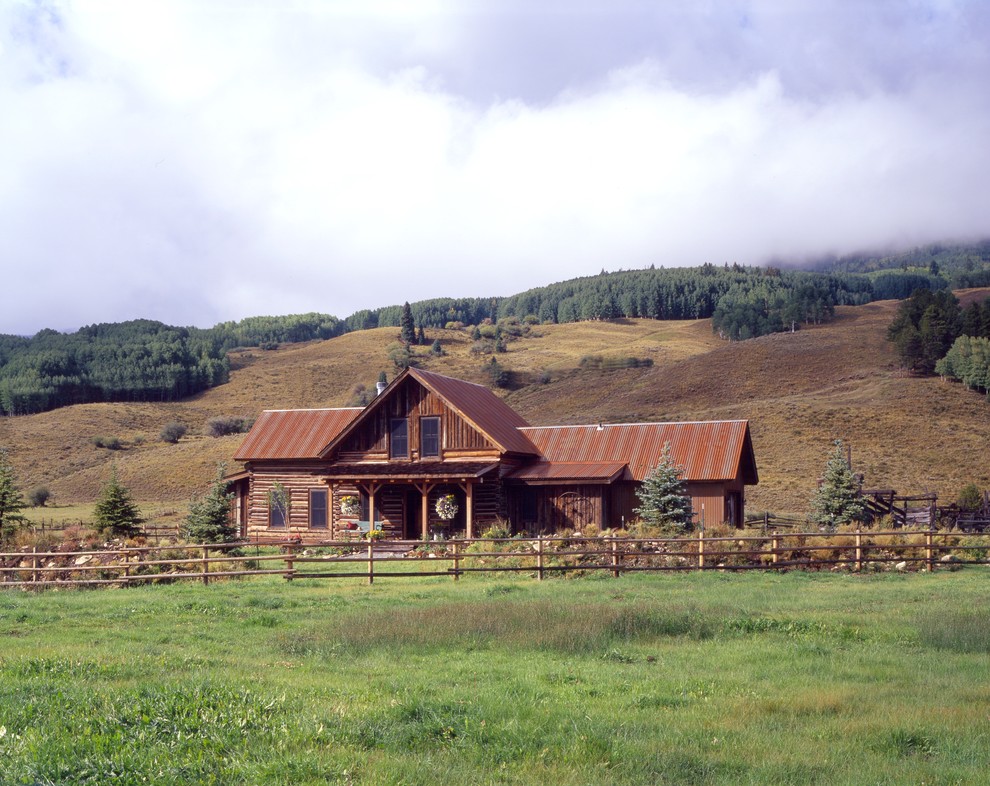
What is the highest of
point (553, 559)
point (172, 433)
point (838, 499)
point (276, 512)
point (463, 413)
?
point (172, 433)

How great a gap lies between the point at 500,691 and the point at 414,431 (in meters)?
26.5

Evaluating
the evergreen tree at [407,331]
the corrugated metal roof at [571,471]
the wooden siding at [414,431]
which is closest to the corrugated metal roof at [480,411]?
the wooden siding at [414,431]

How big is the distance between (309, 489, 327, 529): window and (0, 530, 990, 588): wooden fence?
38.2ft

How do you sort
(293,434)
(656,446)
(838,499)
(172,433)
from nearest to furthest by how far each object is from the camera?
(838,499), (656,446), (293,434), (172,433)

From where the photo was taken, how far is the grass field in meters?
7.86

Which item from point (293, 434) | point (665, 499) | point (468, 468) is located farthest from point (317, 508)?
point (665, 499)

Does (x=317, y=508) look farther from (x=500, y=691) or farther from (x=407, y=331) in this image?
(x=407, y=331)


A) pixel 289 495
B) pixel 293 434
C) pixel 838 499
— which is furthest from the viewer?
pixel 293 434

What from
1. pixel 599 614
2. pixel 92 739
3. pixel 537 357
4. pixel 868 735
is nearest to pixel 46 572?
pixel 599 614

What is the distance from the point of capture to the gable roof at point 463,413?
118 ft

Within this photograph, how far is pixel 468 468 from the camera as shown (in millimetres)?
34469

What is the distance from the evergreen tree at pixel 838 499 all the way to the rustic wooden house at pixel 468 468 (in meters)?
3.14

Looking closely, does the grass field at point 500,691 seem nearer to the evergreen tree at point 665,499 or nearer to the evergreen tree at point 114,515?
the evergreen tree at point 665,499

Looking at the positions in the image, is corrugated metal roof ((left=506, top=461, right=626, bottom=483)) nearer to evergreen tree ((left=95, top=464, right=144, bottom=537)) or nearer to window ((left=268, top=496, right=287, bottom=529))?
window ((left=268, top=496, right=287, bottom=529))
